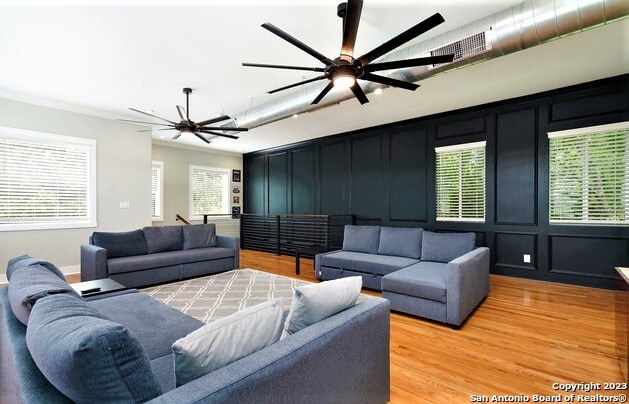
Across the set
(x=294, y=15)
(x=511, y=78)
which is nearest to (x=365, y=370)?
(x=294, y=15)

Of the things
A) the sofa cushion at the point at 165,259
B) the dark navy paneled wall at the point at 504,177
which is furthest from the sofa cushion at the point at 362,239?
the sofa cushion at the point at 165,259

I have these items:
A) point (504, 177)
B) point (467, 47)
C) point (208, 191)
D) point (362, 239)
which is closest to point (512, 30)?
point (467, 47)

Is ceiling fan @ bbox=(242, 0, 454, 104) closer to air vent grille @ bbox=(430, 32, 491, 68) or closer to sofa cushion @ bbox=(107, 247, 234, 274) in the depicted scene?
air vent grille @ bbox=(430, 32, 491, 68)

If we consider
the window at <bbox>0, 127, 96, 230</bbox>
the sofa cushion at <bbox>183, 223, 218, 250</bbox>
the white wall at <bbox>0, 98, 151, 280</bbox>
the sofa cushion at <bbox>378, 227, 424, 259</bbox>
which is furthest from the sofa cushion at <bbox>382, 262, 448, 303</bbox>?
the window at <bbox>0, 127, 96, 230</bbox>

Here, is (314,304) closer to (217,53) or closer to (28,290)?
(28,290)

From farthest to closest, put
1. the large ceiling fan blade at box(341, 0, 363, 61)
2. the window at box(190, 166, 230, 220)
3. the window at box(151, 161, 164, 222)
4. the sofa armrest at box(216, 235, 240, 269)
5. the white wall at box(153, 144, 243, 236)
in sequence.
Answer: the window at box(190, 166, 230, 220) < the white wall at box(153, 144, 243, 236) < the window at box(151, 161, 164, 222) < the sofa armrest at box(216, 235, 240, 269) < the large ceiling fan blade at box(341, 0, 363, 61)

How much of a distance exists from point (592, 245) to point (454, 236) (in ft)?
6.51

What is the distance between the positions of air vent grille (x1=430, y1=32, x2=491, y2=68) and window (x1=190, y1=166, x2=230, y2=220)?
714cm

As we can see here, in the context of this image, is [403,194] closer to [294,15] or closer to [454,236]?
[454,236]

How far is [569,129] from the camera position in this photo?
4.20 metres

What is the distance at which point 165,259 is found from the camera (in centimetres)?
433

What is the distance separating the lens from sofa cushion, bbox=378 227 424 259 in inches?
166

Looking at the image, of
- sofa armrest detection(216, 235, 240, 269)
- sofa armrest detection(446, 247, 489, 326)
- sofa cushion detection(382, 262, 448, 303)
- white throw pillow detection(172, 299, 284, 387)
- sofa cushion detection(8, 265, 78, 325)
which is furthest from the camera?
sofa armrest detection(216, 235, 240, 269)

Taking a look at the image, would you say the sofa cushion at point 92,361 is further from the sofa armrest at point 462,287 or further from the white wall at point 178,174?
the white wall at point 178,174
